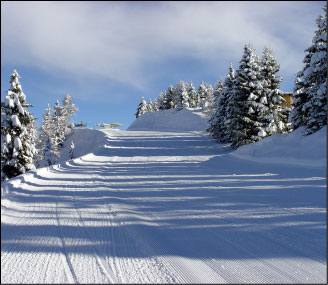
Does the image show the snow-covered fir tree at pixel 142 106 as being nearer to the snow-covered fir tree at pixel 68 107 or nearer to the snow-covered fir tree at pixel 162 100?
the snow-covered fir tree at pixel 162 100

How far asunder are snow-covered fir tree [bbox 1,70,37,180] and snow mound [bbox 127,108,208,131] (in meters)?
37.2

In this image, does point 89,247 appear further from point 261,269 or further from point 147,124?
point 147,124

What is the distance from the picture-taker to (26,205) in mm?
5578

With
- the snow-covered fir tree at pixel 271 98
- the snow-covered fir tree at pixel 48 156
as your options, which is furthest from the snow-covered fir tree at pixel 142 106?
the snow-covered fir tree at pixel 271 98

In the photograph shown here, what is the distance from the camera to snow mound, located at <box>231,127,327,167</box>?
1140cm

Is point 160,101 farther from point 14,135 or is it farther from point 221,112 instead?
point 14,135

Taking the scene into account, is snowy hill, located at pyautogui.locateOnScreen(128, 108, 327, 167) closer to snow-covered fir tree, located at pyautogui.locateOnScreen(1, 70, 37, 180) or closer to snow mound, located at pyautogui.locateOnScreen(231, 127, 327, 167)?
snow mound, located at pyautogui.locateOnScreen(231, 127, 327, 167)

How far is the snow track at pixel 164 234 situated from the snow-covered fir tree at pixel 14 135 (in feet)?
36.7

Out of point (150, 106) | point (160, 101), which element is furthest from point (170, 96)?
point (150, 106)

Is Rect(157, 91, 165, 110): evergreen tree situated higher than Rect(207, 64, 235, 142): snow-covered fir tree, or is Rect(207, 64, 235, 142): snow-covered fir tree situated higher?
Rect(157, 91, 165, 110): evergreen tree

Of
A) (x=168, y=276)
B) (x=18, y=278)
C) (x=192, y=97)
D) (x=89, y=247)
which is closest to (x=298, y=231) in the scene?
(x=168, y=276)

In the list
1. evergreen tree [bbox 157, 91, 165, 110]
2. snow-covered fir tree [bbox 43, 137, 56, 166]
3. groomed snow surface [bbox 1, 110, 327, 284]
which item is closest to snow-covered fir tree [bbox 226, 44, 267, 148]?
groomed snow surface [bbox 1, 110, 327, 284]

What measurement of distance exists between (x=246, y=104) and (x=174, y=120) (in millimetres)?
42463

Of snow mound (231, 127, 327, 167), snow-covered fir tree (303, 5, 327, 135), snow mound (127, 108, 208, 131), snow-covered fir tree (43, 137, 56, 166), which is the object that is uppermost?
snow mound (127, 108, 208, 131)
